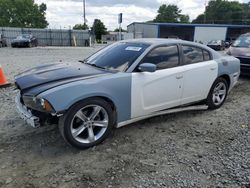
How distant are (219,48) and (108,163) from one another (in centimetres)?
3071

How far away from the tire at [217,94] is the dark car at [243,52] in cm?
321

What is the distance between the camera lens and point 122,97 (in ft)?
11.8

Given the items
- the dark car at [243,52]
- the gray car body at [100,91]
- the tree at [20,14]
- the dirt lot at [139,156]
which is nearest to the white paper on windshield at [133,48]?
the gray car body at [100,91]

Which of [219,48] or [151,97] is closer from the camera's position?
[151,97]

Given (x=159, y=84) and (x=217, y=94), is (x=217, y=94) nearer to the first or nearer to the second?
(x=217, y=94)

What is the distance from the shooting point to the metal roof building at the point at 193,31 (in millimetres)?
45281

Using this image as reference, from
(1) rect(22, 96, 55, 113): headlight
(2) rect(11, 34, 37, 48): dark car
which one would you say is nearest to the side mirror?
(1) rect(22, 96, 55, 113): headlight

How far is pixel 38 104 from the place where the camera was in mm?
3094

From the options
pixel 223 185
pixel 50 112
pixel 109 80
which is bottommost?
pixel 223 185

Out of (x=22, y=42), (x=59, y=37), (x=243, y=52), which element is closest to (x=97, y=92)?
(x=243, y=52)

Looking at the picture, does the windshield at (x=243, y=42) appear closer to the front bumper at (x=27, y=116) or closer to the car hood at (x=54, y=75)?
the car hood at (x=54, y=75)

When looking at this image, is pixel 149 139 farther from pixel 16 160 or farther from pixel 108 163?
pixel 16 160

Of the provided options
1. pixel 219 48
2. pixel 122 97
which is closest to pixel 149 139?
pixel 122 97

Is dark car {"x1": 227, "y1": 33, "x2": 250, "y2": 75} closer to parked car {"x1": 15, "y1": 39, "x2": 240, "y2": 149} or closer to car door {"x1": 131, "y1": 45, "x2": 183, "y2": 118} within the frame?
parked car {"x1": 15, "y1": 39, "x2": 240, "y2": 149}
